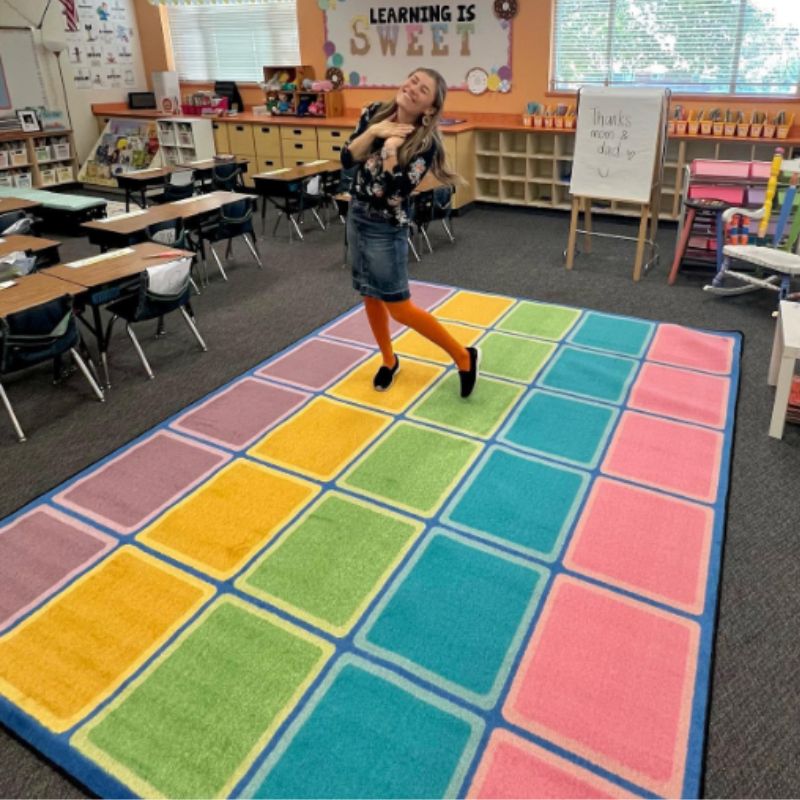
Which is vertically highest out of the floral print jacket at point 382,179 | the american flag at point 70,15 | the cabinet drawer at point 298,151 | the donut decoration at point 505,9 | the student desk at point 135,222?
the american flag at point 70,15

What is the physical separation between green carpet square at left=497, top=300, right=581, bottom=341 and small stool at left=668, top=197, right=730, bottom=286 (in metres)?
1.12

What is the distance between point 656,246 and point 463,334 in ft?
8.68

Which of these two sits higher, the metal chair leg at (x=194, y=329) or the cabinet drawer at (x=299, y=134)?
the cabinet drawer at (x=299, y=134)

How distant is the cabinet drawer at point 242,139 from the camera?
8742mm

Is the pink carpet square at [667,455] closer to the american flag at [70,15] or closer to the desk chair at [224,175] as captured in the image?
the desk chair at [224,175]

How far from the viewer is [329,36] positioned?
829cm

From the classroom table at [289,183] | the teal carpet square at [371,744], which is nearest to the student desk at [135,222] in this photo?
the classroom table at [289,183]

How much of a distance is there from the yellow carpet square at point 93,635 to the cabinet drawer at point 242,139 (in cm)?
736

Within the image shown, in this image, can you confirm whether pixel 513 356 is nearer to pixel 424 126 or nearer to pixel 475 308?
pixel 475 308

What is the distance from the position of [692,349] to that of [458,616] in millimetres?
2704

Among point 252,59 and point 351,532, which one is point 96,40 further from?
point 351,532

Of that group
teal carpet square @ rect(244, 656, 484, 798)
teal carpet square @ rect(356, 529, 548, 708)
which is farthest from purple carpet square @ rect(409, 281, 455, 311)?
teal carpet square @ rect(244, 656, 484, 798)

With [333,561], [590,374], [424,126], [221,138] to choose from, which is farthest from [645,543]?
[221,138]

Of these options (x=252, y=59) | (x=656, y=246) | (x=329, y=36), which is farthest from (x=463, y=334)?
(x=252, y=59)
